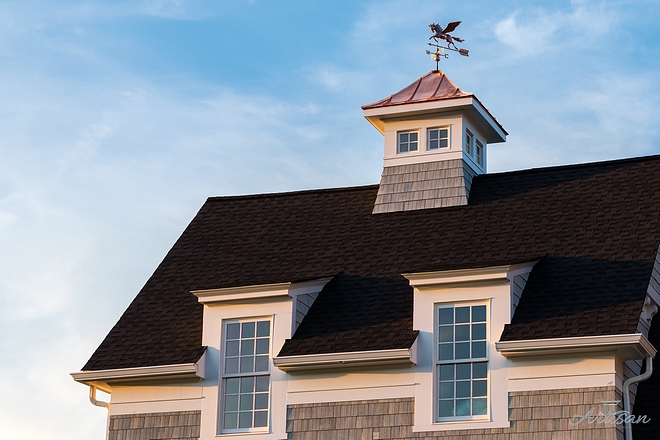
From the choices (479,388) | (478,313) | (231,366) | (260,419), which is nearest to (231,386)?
(231,366)

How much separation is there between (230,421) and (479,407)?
436 cm

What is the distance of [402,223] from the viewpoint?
22.4 meters

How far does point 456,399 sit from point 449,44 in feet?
33.8

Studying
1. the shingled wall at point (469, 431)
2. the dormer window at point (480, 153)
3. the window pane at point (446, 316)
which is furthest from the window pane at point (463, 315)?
the dormer window at point (480, 153)

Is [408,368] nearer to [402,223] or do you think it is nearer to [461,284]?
[461,284]

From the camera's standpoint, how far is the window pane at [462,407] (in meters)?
17.9

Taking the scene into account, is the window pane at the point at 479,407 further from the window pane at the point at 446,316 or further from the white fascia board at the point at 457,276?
the white fascia board at the point at 457,276

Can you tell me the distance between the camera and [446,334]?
18.5 meters

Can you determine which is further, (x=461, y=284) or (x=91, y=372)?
(x=91, y=372)

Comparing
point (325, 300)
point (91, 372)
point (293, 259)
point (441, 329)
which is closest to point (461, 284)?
point (441, 329)

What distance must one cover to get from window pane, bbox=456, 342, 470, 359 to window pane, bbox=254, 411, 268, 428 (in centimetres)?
346

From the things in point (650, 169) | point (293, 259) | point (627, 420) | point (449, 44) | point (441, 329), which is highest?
point (449, 44)

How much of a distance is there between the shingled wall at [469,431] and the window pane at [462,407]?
340 mm

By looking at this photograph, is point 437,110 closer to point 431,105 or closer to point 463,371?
point 431,105
